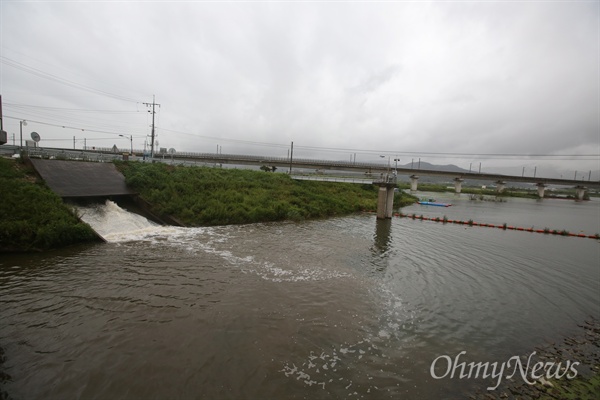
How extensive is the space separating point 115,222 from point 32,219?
4.74 metres

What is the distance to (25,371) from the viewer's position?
6.29 metres

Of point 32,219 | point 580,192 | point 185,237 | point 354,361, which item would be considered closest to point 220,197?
point 185,237

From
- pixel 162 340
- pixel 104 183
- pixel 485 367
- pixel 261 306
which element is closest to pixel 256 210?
pixel 104 183


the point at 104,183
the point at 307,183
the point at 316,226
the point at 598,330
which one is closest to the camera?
the point at 598,330

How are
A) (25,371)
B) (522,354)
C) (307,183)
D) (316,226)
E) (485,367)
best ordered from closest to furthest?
(25,371) → (485,367) → (522,354) → (316,226) → (307,183)

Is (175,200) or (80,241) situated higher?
(175,200)

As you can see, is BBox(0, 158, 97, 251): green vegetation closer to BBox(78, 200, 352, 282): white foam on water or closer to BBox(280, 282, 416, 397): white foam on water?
BBox(78, 200, 352, 282): white foam on water

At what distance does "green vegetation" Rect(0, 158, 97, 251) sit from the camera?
43.9 feet

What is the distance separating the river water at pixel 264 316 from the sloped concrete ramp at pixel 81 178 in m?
3.56

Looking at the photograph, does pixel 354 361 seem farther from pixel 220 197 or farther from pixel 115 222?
pixel 220 197

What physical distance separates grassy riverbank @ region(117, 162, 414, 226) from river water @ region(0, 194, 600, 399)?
16.0ft

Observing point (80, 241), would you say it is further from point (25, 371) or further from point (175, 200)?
point (25, 371)

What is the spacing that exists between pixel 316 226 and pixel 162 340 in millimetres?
18074

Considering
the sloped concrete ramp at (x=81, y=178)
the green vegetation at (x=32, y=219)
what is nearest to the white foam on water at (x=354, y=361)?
the green vegetation at (x=32, y=219)
